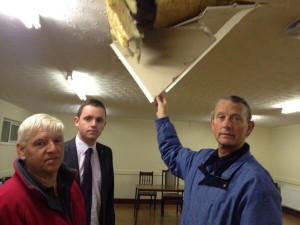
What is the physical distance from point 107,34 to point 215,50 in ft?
3.31

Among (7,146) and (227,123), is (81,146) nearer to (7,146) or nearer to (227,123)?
(227,123)

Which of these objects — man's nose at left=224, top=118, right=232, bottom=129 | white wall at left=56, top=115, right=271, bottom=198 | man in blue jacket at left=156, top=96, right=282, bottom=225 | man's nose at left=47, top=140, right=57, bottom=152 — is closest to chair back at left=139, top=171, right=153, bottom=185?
white wall at left=56, top=115, right=271, bottom=198

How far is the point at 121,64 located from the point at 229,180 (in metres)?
2.19

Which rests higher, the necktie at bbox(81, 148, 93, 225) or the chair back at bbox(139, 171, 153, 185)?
the necktie at bbox(81, 148, 93, 225)

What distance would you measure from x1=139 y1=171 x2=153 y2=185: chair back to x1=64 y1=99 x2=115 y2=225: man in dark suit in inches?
243

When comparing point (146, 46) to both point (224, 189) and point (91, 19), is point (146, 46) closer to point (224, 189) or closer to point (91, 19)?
point (224, 189)

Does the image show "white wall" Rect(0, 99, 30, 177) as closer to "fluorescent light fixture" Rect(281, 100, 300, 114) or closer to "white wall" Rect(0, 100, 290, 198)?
"white wall" Rect(0, 100, 290, 198)

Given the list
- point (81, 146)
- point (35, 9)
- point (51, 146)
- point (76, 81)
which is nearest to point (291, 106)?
point (76, 81)

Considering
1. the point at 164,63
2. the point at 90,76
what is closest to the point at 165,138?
the point at 164,63

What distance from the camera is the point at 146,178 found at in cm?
824

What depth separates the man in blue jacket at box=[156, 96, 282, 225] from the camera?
1.15 m

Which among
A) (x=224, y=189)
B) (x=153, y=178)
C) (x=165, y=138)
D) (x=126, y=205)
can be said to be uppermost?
(x=165, y=138)

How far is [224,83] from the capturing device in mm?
3895

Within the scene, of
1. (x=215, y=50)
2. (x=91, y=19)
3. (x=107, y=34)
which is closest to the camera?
(x=91, y=19)
